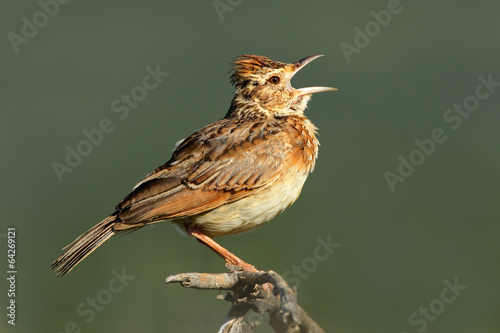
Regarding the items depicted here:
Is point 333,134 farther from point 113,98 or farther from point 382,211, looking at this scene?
point 113,98

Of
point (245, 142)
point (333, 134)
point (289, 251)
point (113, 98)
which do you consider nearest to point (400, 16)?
point (333, 134)

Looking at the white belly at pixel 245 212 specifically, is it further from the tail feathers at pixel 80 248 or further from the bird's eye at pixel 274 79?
the bird's eye at pixel 274 79

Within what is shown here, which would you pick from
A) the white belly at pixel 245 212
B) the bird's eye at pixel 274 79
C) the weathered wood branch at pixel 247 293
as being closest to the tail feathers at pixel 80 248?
the white belly at pixel 245 212

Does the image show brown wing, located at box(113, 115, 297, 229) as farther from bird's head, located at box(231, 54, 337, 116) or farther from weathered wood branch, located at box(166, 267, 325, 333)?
weathered wood branch, located at box(166, 267, 325, 333)

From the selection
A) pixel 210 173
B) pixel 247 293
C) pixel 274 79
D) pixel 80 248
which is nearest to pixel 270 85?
pixel 274 79

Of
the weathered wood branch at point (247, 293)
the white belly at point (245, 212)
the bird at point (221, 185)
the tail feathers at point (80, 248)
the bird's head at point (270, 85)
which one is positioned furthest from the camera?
the bird's head at point (270, 85)

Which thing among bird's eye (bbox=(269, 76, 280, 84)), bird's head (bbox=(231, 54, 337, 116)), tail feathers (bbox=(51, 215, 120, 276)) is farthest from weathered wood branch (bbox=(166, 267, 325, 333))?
bird's eye (bbox=(269, 76, 280, 84))

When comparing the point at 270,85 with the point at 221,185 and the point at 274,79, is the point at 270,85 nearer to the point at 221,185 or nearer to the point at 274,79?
the point at 274,79
